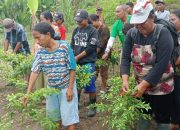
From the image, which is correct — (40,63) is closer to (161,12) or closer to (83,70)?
(83,70)

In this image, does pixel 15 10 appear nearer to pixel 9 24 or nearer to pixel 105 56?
pixel 9 24

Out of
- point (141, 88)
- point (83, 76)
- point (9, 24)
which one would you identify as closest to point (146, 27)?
point (141, 88)

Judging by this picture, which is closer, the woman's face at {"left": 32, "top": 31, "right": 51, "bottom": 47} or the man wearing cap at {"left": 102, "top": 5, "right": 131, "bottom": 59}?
the woman's face at {"left": 32, "top": 31, "right": 51, "bottom": 47}

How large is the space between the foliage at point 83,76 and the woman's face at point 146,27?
1.79 metres

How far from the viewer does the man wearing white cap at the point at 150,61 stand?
339cm

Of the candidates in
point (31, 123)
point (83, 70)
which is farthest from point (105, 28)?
point (31, 123)

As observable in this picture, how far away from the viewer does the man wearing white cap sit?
3.39 m

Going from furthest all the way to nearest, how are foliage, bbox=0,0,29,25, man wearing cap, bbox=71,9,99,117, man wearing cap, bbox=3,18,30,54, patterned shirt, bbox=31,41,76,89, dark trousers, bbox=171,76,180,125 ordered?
foliage, bbox=0,0,29,25 < man wearing cap, bbox=3,18,30,54 < man wearing cap, bbox=71,9,99,117 < patterned shirt, bbox=31,41,76,89 < dark trousers, bbox=171,76,180,125

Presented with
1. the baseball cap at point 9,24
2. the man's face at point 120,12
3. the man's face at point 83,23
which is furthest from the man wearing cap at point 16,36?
the man's face at point 120,12

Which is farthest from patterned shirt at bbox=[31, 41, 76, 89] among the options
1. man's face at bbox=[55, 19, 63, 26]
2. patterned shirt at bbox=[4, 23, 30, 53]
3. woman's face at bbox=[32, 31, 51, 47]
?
patterned shirt at bbox=[4, 23, 30, 53]

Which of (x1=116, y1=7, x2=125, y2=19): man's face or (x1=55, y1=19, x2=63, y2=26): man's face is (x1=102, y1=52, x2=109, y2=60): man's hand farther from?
(x1=55, y1=19, x2=63, y2=26): man's face

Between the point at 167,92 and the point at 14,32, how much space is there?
5.19 metres

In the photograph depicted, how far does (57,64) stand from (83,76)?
1.10m

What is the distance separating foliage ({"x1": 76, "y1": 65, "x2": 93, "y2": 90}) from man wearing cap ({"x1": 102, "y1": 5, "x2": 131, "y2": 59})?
1041 millimetres
